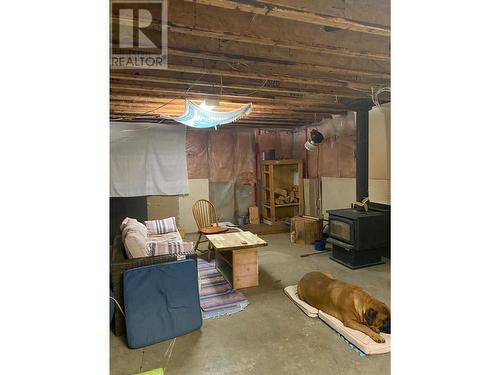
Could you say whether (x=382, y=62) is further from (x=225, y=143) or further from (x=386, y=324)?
(x=225, y=143)

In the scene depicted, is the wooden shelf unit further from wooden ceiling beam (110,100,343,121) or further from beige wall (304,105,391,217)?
beige wall (304,105,391,217)

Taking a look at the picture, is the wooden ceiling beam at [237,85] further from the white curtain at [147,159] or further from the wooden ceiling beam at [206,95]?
the white curtain at [147,159]

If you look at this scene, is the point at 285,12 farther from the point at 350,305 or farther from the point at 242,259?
the point at 242,259

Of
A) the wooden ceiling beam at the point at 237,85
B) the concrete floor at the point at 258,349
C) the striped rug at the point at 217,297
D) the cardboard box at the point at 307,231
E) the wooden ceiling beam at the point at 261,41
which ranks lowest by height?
the concrete floor at the point at 258,349

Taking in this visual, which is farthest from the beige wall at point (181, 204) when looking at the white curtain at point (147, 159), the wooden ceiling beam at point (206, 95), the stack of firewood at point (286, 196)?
the wooden ceiling beam at point (206, 95)

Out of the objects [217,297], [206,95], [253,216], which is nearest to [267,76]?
[206,95]

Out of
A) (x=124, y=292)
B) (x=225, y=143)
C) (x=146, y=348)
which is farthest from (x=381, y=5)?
(x=225, y=143)

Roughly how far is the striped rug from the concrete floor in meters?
0.10

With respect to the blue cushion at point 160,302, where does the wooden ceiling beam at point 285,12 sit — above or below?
above

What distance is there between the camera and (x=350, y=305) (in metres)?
2.34

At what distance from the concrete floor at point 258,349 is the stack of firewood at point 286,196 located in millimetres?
3380

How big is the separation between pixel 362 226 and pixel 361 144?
3.98 ft

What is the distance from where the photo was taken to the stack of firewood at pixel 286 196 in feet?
20.6
